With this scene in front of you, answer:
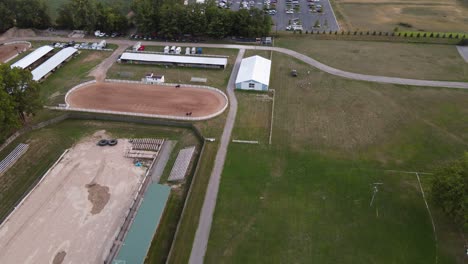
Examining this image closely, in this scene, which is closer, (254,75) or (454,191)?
(454,191)

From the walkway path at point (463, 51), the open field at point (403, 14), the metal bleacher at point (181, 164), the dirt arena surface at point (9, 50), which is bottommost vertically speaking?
the metal bleacher at point (181, 164)

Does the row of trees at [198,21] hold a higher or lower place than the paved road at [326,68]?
higher

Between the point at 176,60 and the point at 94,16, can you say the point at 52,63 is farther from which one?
the point at 176,60

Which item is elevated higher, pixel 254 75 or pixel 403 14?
pixel 403 14

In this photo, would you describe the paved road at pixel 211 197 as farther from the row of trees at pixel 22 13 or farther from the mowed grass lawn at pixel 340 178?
the row of trees at pixel 22 13

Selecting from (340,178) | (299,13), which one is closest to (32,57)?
(340,178)

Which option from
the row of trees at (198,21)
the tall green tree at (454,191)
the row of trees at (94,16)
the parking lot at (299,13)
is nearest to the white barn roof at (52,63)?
the row of trees at (94,16)
